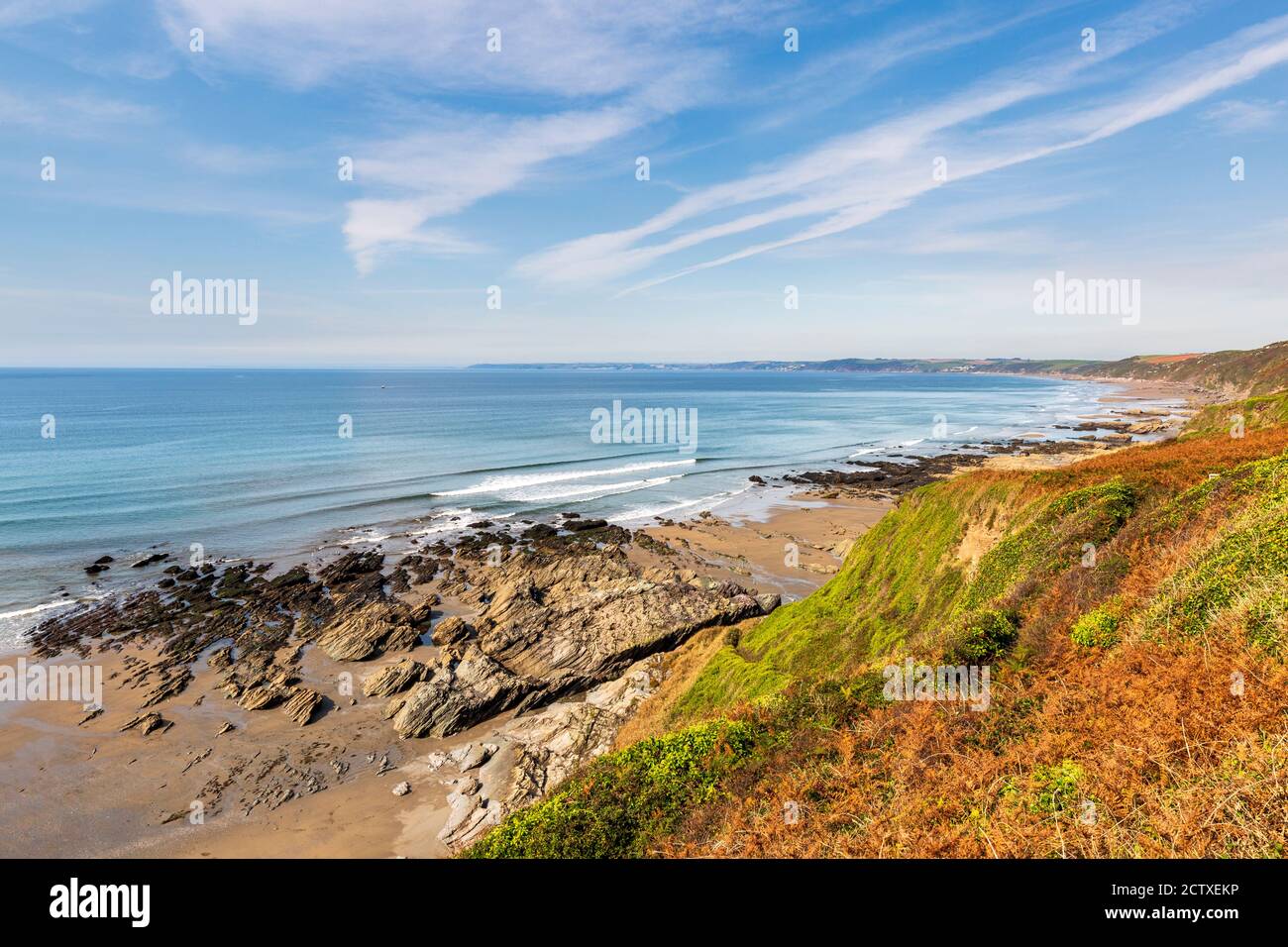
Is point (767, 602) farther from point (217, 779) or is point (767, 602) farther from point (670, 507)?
point (670, 507)

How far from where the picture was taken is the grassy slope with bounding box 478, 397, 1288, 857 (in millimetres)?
6859

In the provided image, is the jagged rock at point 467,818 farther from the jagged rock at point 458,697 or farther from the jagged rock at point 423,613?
the jagged rock at point 423,613

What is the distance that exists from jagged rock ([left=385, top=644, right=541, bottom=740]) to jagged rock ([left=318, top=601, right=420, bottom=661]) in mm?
4715

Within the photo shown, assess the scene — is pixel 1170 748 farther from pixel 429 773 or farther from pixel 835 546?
pixel 835 546

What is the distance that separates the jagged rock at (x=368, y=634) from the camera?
2830cm

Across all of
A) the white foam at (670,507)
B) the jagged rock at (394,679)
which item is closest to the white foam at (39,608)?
the jagged rock at (394,679)

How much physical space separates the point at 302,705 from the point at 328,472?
48947mm

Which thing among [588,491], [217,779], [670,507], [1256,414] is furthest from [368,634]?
[1256,414]

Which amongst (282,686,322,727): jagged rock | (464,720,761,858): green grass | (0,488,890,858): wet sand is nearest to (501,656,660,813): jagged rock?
(0,488,890,858): wet sand

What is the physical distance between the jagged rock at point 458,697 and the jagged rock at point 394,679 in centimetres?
57

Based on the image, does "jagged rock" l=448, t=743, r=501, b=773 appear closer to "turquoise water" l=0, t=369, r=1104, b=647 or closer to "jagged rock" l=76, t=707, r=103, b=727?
"jagged rock" l=76, t=707, r=103, b=727
